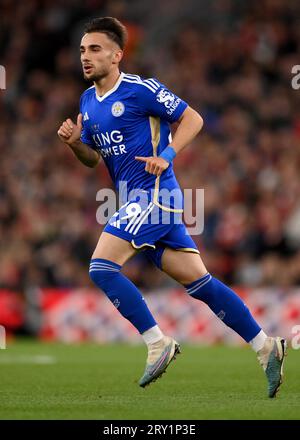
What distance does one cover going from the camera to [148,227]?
22.5 ft

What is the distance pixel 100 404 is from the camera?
6379 millimetres

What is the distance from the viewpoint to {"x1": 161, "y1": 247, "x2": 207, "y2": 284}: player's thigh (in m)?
6.95

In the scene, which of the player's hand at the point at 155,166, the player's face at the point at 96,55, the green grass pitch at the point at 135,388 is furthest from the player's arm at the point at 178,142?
the green grass pitch at the point at 135,388

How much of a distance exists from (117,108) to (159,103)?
0.29 meters

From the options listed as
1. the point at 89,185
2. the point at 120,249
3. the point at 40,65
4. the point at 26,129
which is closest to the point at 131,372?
the point at 120,249

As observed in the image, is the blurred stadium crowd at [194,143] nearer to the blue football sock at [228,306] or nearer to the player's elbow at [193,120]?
the blue football sock at [228,306]

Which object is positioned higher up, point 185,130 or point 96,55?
point 96,55

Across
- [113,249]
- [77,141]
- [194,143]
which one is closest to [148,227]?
[113,249]

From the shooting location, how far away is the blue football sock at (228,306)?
694 cm

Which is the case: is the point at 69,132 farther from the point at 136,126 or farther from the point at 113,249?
the point at 113,249

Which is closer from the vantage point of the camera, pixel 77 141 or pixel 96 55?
pixel 96 55

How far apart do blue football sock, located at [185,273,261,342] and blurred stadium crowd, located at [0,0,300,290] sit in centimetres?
660

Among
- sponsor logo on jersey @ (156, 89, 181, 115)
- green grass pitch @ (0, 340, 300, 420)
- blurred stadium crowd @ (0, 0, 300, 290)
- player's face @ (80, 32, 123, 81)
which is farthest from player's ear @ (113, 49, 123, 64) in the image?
blurred stadium crowd @ (0, 0, 300, 290)
